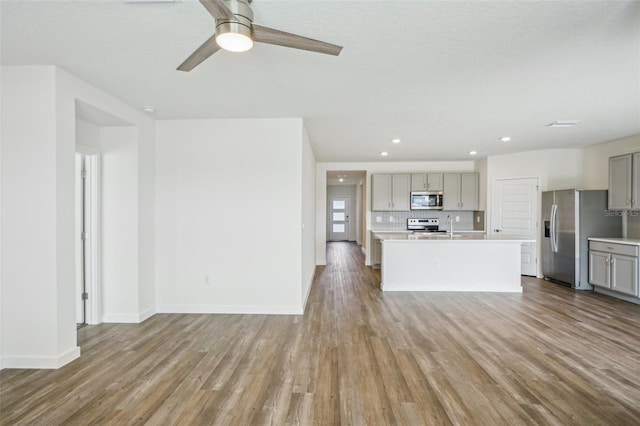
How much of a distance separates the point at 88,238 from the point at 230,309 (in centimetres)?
188

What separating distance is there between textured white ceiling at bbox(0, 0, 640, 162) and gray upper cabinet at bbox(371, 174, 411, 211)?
2.96 m

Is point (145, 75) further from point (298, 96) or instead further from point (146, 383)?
point (146, 383)

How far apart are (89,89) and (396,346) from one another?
387cm

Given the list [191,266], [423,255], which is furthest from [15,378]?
[423,255]

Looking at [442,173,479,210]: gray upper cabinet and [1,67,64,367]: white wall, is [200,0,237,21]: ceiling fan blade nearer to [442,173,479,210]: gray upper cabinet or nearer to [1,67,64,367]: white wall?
[1,67,64,367]: white wall

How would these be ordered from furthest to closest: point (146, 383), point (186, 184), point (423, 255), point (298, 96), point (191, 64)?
point (423, 255)
point (186, 184)
point (298, 96)
point (146, 383)
point (191, 64)

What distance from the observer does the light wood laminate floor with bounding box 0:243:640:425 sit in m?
1.96

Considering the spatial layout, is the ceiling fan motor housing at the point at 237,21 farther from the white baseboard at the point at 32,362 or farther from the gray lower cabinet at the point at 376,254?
the gray lower cabinet at the point at 376,254

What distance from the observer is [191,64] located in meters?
1.93

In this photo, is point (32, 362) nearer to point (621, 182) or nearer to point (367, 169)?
point (367, 169)

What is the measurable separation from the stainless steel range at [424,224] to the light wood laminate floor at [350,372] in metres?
3.28

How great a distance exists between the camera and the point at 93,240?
352 cm

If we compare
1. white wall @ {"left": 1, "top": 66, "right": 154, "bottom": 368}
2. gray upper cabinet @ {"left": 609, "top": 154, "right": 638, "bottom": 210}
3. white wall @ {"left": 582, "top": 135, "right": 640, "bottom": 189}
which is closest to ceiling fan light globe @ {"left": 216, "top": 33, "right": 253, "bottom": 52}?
white wall @ {"left": 1, "top": 66, "right": 154, "bottom": 368}

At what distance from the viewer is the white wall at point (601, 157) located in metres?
4.77
